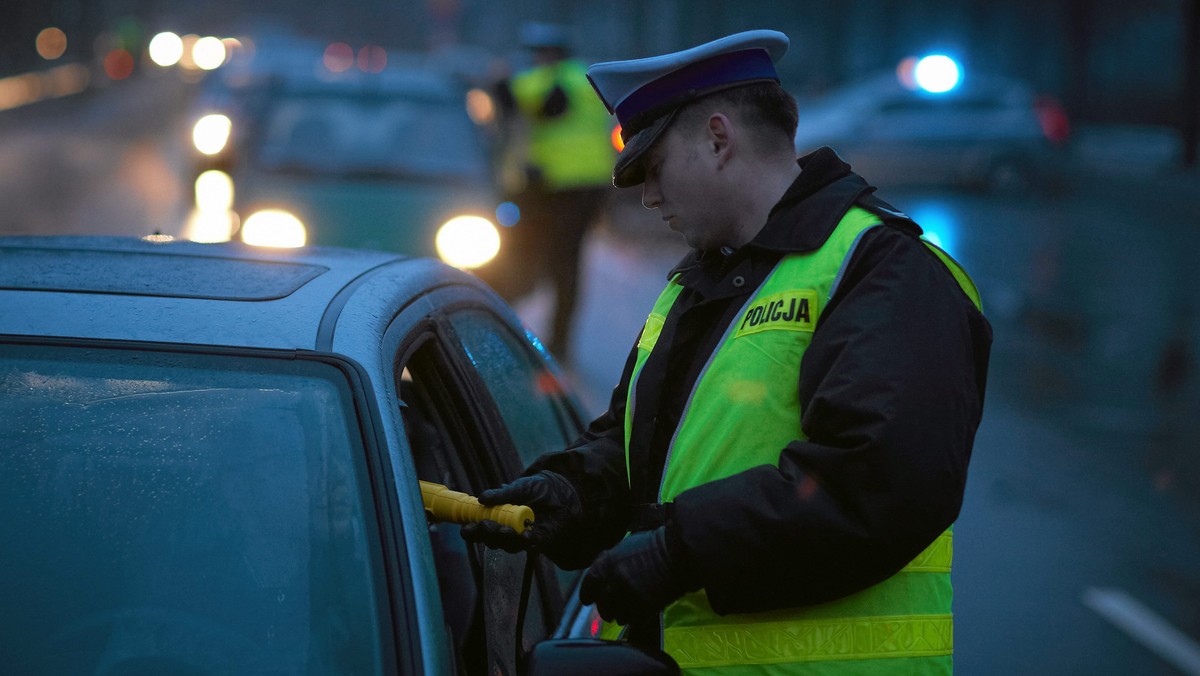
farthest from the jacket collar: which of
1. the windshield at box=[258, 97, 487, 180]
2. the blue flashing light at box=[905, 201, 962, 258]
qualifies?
the blue flashing light at box=[905, 201, 962, 258]

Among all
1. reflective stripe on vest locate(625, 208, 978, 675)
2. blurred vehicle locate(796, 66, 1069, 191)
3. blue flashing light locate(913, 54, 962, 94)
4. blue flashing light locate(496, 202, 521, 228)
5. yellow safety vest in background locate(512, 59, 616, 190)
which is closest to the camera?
reflective stripe on vest locate(625, 208, 978, 675)

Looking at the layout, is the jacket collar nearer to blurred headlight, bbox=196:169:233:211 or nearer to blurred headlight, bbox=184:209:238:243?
blurred headlight, bbox=184:209:238:243

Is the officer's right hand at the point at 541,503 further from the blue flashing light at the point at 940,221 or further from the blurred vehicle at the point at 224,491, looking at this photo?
the blue flashing light at the point at 940,221

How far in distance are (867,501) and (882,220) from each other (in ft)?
1.55

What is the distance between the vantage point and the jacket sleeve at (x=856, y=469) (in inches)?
78.9

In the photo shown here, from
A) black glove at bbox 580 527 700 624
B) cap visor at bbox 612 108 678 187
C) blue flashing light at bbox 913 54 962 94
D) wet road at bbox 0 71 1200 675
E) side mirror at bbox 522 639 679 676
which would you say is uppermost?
blue flashing light at bbox 913 54 962 94

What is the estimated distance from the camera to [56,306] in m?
2.32

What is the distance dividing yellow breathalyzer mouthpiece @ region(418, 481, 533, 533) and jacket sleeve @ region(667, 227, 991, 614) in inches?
A: 12.8

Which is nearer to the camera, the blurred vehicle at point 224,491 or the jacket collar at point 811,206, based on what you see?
the blurred vehicle at point 224,491

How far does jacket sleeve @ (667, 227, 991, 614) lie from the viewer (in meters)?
2.00

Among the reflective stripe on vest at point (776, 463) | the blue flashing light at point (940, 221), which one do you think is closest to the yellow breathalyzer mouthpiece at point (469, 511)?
the reflective stripe on vest at point (776, 463)

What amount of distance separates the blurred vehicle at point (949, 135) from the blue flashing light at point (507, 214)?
13726mm

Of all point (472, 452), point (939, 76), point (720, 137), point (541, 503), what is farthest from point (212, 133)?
point (939, 76)

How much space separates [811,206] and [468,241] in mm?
5838
